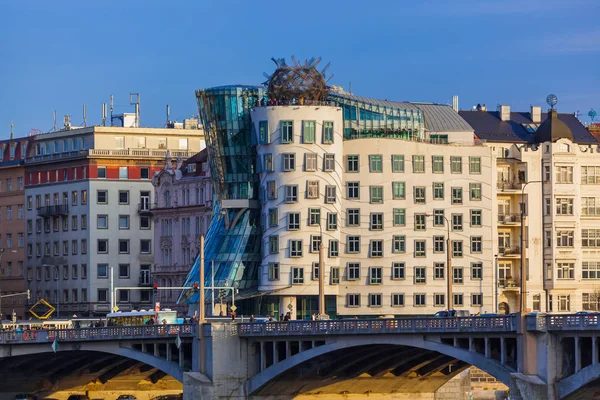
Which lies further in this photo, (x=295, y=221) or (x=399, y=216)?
(x=399, y=216)

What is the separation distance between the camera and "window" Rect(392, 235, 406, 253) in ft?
530

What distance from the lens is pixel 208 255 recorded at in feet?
534

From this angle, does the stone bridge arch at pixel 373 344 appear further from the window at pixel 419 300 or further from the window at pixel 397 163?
the window at pixel 397 163

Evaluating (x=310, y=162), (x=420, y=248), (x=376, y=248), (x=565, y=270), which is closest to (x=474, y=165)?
(x=420, y=248)

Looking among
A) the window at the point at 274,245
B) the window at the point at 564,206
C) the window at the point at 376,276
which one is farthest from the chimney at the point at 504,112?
the window at the point at 274,245

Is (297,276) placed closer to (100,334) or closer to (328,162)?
(328,162)

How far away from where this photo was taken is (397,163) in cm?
16150

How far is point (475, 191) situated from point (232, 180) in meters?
21.6

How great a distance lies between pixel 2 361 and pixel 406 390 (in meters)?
33.2

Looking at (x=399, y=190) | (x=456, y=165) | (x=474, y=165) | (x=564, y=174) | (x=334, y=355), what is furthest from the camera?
(x=564, y=174)

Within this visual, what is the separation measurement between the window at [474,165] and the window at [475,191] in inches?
45.4

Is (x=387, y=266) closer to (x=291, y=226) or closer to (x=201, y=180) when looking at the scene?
(x=291, y=226)

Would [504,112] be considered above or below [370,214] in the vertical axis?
above

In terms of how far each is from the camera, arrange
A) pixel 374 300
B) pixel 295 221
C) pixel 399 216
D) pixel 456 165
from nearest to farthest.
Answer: pixel 295 221
pixel 374 300
pixel 399 216
pixel 456 165
